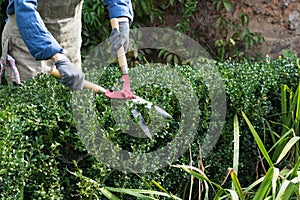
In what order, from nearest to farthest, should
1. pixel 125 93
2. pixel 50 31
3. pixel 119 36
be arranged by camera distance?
pixel 125 93 → pixel 119 36 → pixel 50 31

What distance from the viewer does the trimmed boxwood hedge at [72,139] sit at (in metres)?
2.15

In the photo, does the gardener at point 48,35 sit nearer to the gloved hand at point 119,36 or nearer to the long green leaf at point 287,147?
the gloved hand at point 119,36

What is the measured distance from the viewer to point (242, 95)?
2760mm

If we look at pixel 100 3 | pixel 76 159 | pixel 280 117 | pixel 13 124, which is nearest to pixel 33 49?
pixel 13 124

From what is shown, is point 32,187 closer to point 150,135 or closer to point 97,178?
point 97,178

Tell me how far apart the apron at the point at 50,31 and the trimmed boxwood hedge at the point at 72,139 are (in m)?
0.38

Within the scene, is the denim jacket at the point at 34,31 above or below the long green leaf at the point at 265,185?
above

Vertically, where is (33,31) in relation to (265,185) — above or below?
above

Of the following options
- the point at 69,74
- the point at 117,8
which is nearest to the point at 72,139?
the point at 69,74

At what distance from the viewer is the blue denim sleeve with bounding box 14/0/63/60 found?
229 centimetres

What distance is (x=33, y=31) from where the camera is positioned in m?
2.29

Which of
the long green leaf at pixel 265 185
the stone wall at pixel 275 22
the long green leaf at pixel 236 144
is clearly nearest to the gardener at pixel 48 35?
the long green leaf at pixel 236 144

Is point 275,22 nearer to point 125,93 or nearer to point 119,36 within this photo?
point 119,36

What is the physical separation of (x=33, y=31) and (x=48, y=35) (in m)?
0.07
